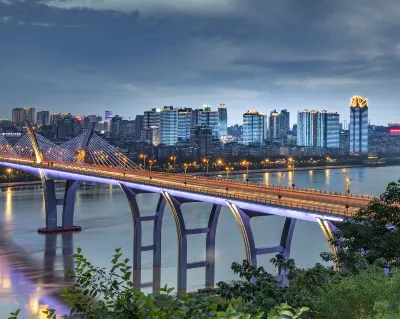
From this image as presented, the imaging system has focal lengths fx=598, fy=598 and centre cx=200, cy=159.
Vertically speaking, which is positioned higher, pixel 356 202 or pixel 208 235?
pixel 356 202

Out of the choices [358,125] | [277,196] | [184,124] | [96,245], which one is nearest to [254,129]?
[184,124]

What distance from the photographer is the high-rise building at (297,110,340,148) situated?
169m

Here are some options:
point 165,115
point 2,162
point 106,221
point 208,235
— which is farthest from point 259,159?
point 208,235

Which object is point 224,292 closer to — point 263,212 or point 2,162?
point 263,212

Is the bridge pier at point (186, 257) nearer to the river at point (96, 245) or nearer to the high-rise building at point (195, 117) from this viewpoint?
the river at point (96, 245)

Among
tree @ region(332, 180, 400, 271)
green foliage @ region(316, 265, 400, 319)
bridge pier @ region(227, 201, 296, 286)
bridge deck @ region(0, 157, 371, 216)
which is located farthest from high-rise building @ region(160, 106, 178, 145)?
green foliage @ region(316, 265, 400, 319)

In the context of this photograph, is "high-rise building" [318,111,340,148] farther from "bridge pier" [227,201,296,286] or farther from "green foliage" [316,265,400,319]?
"green foliage" [316,265,400,319]

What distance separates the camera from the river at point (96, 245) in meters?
24.9

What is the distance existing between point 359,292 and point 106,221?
34.7 meters

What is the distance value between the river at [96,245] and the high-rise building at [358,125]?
106 metres

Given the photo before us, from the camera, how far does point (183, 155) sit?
115 m

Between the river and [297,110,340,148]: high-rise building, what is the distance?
12341 cm

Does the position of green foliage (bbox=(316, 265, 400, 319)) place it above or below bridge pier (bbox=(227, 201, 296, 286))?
above

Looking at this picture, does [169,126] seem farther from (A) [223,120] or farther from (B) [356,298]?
(B) [356,298]
